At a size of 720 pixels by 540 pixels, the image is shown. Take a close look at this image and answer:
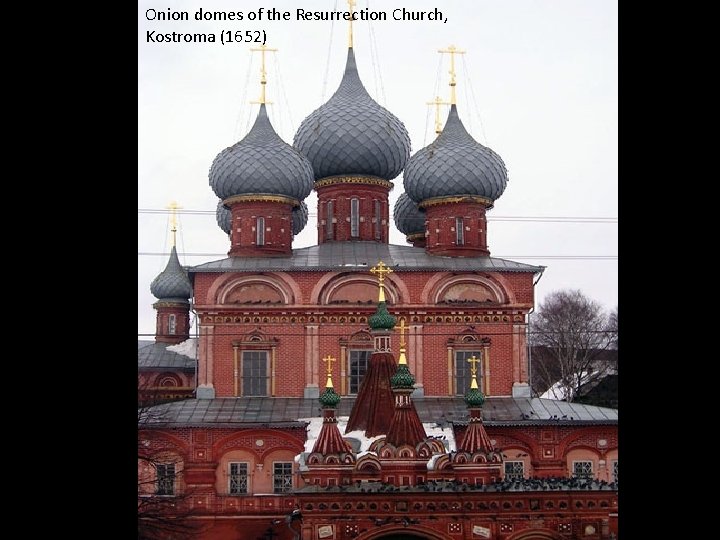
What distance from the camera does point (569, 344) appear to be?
37.7 metres

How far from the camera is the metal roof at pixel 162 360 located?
33.5 meters

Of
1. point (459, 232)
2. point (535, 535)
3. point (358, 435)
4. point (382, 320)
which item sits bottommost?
point (535, 535)

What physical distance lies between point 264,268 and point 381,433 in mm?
5948

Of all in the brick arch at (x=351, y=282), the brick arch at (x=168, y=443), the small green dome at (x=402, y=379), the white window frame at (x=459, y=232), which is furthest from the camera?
the white window frame at (x=459, y=232)

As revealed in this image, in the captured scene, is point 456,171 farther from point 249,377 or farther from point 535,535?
point 535,535

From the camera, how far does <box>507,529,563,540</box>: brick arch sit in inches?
710

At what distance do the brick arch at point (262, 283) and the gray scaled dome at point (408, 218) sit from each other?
6.74 m

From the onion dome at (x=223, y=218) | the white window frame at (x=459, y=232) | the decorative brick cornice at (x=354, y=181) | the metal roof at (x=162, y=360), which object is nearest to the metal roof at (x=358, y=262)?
the white window frame at (x=459, y=232)

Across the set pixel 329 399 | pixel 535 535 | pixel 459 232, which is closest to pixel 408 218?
pixel 459 232

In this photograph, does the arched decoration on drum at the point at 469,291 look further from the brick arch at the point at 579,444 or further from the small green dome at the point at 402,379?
the small green dome at the point at 402,379

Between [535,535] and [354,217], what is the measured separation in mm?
10906
